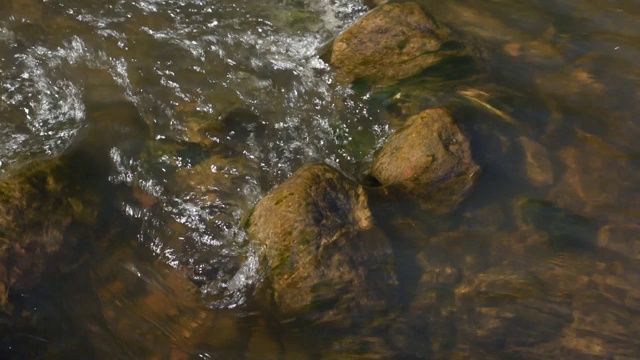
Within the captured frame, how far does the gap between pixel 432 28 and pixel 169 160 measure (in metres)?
2.19

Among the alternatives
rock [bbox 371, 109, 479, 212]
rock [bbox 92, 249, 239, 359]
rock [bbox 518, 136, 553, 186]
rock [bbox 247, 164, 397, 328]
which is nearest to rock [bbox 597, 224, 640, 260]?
rock [bbox 518, 136, 553, 186]

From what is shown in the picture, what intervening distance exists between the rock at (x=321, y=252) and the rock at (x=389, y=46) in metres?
1.23

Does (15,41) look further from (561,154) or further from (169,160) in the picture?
(561,154)

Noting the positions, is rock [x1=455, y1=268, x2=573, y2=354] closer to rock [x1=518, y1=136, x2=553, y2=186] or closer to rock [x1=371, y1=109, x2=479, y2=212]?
rock [x1=371, y1=109, x2=479, y2=212]

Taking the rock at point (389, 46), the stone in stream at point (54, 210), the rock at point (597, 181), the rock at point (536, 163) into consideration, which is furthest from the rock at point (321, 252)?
the rock at point (597, 181)

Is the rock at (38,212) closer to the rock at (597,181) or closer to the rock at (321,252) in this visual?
the rock at (321,252)

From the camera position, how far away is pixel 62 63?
509 cm

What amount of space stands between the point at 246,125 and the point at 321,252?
1333 mm

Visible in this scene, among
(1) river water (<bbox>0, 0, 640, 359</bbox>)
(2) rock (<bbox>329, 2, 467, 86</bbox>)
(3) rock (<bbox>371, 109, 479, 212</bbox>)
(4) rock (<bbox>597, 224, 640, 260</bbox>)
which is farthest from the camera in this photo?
(2) rock (<bbox>329, 2, 467, 86</bbox>)

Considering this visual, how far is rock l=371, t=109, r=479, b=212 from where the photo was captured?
4.43 m

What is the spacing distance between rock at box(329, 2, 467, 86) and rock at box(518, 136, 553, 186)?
0.90 meters

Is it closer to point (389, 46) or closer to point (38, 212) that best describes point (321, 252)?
point (38, 212)

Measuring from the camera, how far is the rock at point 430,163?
443 centimetres

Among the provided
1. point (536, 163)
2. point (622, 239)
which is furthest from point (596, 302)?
point (536, 163)
